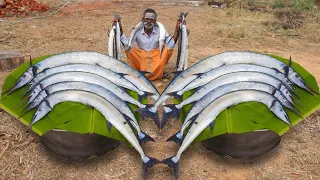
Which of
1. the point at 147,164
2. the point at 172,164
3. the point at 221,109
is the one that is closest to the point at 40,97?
the point at 147,164

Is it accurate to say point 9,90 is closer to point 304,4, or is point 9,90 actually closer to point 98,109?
point 98,109

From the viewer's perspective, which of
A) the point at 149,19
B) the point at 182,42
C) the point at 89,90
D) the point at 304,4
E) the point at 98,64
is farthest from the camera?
the point at 304,4

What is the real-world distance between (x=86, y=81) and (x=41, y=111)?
774mm

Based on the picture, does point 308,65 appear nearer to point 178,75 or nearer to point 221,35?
point 221,35

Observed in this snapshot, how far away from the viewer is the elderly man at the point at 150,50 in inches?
263

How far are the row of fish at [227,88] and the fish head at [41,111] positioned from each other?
1.26 m

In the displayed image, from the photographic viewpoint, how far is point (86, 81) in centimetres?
462

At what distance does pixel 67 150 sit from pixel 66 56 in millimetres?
1769

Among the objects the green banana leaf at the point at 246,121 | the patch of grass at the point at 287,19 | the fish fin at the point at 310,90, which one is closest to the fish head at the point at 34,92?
the green banana leaf at the point at 246,121

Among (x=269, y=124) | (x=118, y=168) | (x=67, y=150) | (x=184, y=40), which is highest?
(x=184, y=40)

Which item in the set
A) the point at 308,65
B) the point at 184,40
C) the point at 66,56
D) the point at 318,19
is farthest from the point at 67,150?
the point at 318,19

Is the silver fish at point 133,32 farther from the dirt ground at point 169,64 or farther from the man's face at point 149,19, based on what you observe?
the dirt ground at point 169,64

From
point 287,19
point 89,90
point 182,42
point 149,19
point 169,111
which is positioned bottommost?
point 169,111

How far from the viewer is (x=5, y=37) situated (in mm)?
9914
